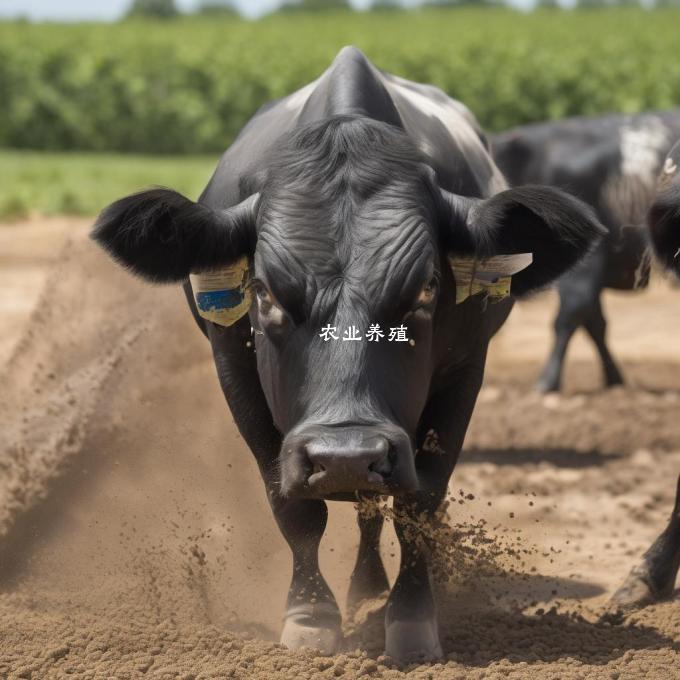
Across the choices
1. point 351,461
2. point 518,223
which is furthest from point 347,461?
point 518,223

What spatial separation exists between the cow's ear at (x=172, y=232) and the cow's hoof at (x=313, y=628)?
1.20 meters

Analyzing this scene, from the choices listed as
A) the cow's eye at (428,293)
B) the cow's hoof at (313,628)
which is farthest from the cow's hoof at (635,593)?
the cow's eye at (428,293)

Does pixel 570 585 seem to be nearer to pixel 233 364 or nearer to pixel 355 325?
pixel 233 364

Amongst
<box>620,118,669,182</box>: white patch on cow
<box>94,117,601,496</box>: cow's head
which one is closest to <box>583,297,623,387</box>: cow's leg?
<box>620,118,669,182</box>: white patch on cow

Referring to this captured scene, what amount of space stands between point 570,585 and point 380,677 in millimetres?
1623

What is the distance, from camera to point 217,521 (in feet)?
18.1

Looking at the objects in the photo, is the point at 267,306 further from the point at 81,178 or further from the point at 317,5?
the point at 317,5

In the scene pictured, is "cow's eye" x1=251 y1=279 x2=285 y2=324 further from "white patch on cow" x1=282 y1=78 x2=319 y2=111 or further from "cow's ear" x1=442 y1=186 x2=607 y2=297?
"white patch on cow" x1=282 y1=78 x2=319 y2=111

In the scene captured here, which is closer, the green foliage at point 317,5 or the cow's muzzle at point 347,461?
the cow's muzzle at point 347,461

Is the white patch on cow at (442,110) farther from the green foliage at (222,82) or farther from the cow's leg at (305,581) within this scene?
the green foliage at (222,82)

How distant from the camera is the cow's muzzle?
3.27 m

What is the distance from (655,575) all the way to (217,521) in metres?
1.88

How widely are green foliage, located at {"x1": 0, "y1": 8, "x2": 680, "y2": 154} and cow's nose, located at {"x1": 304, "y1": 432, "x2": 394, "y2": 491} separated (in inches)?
846

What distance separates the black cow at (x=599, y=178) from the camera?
30.0 ft
